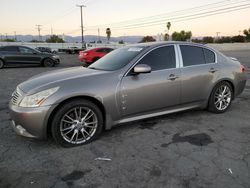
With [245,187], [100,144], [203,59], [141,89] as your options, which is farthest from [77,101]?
[203,59]

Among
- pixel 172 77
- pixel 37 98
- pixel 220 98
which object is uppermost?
pixel 172 77

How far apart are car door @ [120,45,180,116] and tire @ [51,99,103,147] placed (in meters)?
0.50

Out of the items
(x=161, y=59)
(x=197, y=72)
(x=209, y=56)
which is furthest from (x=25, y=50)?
(x=197, y=72)

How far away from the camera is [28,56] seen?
15.4 m

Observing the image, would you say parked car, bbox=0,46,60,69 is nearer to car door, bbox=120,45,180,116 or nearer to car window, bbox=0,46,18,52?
car window, bbox=0,46,18,52

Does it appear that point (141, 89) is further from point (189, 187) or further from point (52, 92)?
point (189, 187)

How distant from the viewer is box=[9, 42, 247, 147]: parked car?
3496mm

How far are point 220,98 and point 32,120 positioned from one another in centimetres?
388

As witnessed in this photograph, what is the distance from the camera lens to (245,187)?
8.68 feet

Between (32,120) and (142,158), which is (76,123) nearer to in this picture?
(32,120)

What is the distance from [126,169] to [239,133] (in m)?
2.30

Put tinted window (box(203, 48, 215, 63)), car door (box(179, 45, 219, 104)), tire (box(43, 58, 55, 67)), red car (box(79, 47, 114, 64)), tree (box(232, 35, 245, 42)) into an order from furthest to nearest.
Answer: tree (box(232, 35, 245, 42))
red car (box(79, 47, 114, 64))
tire (box(43, 58, 55, 67))
tinted window (box(203, 48, 215, 63))
car door (box(179, 45, 219, 104))

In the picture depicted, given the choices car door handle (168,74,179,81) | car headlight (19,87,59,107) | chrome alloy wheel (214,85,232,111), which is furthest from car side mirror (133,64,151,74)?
chrome alloy wheel (214,85,232,111)

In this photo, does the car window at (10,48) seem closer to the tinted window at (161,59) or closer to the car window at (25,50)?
the car window at (25,50)
